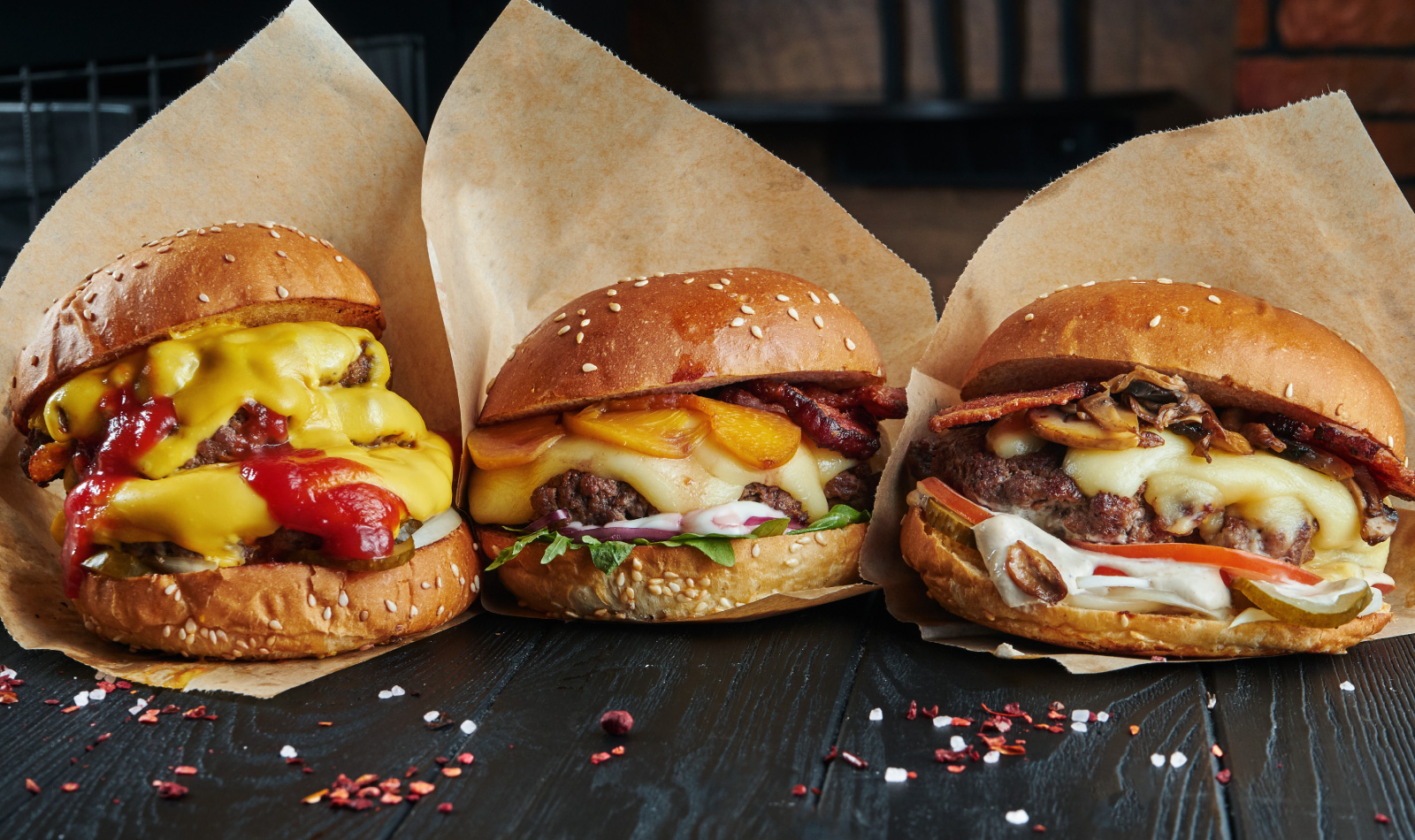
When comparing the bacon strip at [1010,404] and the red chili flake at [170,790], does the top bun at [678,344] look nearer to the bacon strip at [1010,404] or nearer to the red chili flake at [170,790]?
the bacon strip at [1010,404]

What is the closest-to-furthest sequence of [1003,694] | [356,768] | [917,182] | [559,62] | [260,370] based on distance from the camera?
1. [356,768]
2. [1003,694]
3. [260,370]
4. [559,62]
5. [917,182]

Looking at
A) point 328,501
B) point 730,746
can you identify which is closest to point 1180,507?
point 730,746

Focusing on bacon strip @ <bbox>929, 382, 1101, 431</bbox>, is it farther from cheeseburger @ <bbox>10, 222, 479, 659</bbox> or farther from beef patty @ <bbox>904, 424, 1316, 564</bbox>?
cheeseburger @ <bbox>10, 222, 479, 659</bbox>

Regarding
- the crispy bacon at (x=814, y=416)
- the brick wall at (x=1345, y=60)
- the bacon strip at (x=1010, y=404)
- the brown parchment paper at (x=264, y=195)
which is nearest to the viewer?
the bacon strip at (x=1010, y=404)

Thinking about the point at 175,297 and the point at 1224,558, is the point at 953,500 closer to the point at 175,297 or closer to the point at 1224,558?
the point at 1224,558

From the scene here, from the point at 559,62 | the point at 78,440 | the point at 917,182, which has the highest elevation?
the point at 559,62

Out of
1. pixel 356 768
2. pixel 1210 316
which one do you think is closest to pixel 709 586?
pixel 356 768

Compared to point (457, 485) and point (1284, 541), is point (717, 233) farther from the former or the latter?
point (1284, 541)

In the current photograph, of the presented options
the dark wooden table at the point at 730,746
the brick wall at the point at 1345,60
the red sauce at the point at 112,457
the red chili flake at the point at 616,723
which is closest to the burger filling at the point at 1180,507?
the dark wooden table at the point at 730,746
